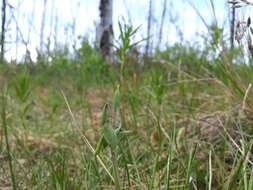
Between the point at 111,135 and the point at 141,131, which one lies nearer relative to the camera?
the point at 111,135

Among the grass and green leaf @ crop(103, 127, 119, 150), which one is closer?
green leaf @ crop(103, 127, 119, 150)

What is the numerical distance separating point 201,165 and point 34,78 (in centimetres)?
304

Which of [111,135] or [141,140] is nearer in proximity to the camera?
[111,135]

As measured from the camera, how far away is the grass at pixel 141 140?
0.88 m

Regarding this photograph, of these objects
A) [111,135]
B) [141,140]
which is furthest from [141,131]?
[111,135]

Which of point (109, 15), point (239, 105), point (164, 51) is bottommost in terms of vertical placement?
point (239, 105)

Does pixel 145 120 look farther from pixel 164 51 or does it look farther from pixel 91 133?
pixel 164 51

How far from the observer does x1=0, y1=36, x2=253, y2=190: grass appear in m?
0.88

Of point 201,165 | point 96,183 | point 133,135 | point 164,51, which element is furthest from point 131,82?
point 164,51

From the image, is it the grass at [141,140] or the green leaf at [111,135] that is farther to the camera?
the grass at [141,140]

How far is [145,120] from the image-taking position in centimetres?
183

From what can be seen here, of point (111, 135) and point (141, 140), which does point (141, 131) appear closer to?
point (141, 140)

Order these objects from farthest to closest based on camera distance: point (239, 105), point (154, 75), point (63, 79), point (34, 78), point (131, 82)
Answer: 1. point (34, 78)
2. point (63, 79)
3. point (131, 82)
4. point (154, 75)
5. point (239, 105)

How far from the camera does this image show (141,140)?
1.55 m
